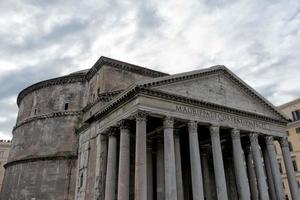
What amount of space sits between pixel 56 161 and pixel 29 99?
683 cm

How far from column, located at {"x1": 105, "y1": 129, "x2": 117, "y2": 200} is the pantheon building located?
0.16 feet

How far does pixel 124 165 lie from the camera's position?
41.0 ft

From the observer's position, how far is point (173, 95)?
13.0 metres

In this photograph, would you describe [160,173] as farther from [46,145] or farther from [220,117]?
[46,145]

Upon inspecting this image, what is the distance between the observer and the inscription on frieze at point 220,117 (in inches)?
532

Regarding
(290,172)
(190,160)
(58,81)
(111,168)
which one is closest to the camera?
(190,160)

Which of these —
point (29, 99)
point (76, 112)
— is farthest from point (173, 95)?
point (29, 99)

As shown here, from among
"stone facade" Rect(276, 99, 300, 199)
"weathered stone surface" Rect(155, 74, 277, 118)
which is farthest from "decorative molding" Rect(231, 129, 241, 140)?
"stone facade" Rect(276, 99, 300, 199)

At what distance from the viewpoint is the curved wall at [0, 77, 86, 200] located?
1816 centimetres

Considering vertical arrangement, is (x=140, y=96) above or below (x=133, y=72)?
below

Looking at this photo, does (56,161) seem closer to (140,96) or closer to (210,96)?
(140,96)

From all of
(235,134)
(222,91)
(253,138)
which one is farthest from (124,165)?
(253,138)

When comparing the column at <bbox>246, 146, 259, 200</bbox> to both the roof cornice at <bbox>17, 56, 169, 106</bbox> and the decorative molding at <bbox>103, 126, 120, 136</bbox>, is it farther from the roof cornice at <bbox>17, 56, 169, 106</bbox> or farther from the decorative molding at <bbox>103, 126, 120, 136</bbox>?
the decorative molding at <bbox>103, 126, 120, 136</bbox>

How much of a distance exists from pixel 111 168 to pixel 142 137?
10.2 ft
